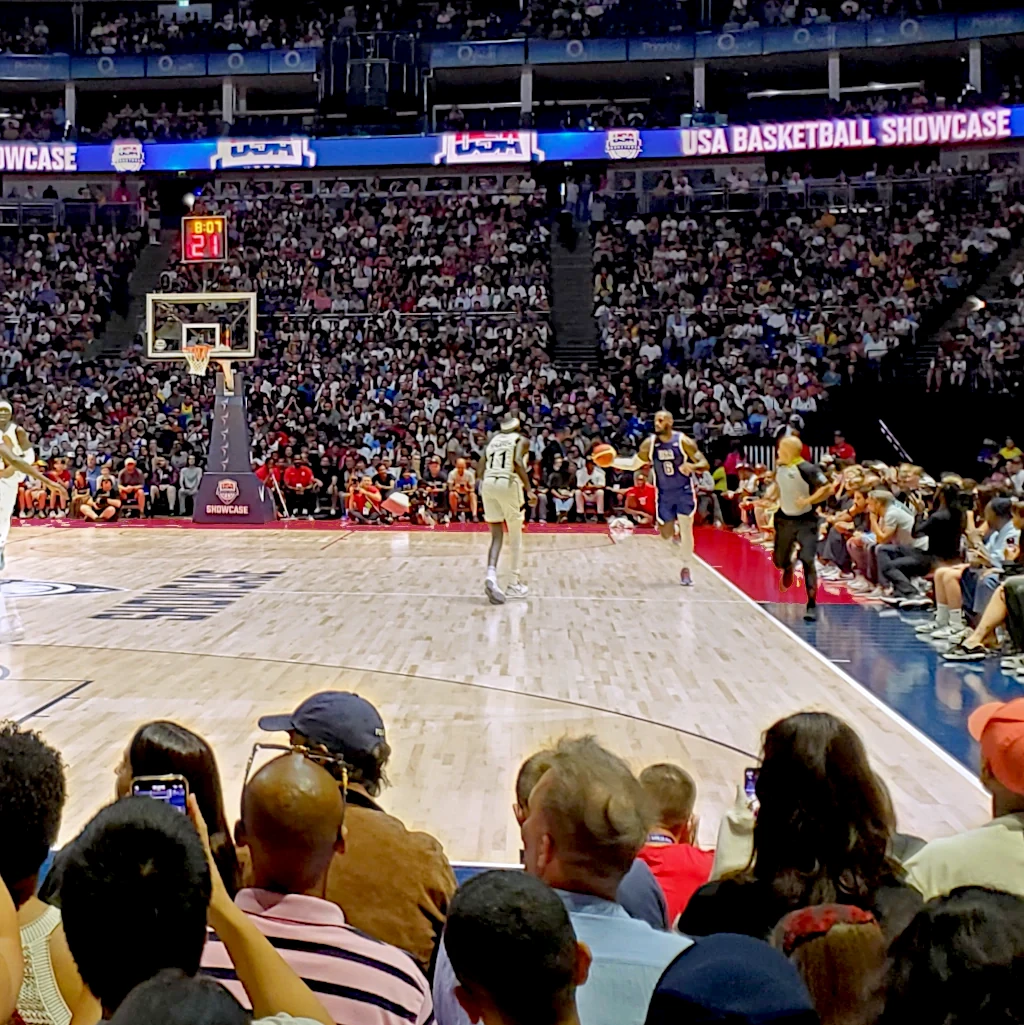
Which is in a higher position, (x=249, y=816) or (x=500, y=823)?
(x=249, y=816)

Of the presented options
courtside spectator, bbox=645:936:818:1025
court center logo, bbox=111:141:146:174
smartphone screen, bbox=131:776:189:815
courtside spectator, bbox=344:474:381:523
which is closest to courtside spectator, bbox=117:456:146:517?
courtside spectator, bbox=344:474:381:523

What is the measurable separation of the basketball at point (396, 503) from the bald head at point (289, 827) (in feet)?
57.0

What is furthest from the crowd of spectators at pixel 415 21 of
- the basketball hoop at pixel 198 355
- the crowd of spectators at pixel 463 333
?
the basketball hoop at pixel 198 355

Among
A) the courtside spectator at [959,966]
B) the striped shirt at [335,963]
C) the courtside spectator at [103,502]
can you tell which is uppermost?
the courtside spectator at [959,966]

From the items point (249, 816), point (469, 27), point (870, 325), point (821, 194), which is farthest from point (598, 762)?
point (469, 27)

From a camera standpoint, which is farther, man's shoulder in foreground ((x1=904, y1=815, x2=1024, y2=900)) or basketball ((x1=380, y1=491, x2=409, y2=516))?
basketball ((x1=380, y1=491, x2=409, y2=516))

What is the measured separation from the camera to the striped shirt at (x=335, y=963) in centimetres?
191

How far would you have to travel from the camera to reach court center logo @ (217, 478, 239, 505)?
63.4ft

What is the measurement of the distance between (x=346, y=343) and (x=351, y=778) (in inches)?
903

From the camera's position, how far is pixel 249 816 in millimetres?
2066

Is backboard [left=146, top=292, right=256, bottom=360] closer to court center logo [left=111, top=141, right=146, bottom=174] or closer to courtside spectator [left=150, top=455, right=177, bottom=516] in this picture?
courtside spectator [left=150, top=455, right=177, bottom=516]

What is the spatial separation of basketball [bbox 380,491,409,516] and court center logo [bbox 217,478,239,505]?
8.06 ft

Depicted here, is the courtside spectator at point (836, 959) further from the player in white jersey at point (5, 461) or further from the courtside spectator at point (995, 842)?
the player in white jersey at point (5, 461)

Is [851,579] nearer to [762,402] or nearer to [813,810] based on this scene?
[762,402]
